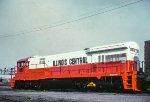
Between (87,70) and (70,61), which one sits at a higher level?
(70,61)

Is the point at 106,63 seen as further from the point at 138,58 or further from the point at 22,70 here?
the point at 22,70

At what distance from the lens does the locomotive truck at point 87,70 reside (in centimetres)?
1764

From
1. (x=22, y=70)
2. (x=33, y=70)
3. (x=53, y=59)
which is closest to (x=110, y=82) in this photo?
(x=53, y=59)

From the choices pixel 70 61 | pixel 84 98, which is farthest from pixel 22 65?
pixel 84 98

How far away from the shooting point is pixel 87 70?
1994 cm

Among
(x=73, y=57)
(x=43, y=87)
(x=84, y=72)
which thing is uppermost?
(x=73, y=57)

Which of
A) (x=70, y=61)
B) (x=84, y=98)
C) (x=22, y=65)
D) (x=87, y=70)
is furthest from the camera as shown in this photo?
(x=22, y=65)

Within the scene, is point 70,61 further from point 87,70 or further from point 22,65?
point 22,65

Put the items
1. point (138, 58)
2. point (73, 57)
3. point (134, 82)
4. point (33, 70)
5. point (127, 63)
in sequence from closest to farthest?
point (134, 82), point (127, 63), point (138, 58), point (73, 57), point (33, 70)

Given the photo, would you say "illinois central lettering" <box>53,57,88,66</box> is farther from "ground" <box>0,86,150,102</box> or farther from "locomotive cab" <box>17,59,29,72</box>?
"ground" <box>0,86,150,102</box>

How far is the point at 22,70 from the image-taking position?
25375 millimetres

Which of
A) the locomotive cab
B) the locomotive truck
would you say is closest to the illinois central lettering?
the locomotive truck

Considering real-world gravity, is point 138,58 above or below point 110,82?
above

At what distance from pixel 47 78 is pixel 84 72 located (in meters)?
4.58
